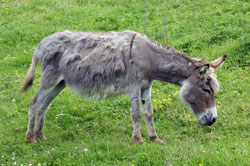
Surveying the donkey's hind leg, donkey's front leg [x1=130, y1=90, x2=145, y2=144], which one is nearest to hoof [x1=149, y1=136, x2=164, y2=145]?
donkey's front leg [x1=130, y1=90, x2=145, y2=144]

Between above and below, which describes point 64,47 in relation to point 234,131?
above

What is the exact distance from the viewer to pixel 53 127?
6180mm

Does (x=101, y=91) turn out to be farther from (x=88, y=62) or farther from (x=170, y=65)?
(x=170, y=65)

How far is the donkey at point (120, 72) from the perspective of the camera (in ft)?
16.7

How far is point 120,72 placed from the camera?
5.31 m

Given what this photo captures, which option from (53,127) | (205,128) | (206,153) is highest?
(206,153)

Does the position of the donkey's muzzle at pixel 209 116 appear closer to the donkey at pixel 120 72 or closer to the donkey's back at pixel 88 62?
the donkey at pixel 120 72

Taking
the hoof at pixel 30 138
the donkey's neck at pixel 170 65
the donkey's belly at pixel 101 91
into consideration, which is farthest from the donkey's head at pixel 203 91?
the hoof at pixel 30 138

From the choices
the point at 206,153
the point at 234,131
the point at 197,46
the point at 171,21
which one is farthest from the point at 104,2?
the point at 206,153

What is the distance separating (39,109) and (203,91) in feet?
9.34

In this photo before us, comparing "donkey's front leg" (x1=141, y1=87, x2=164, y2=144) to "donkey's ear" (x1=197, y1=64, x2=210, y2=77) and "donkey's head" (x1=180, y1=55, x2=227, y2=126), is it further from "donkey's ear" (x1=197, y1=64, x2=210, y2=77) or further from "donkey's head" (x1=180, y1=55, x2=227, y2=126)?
"donkey's ear" (x1=197, y1=64, x2=210, y2=77)

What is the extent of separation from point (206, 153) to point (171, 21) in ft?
21.1

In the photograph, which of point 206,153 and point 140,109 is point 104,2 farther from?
point 206,153

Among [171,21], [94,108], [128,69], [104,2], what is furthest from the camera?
[104,2]
